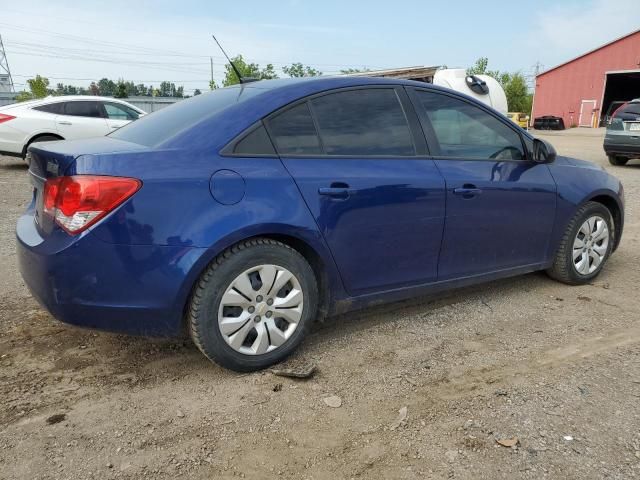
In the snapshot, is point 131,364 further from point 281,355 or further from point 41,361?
point 281,355

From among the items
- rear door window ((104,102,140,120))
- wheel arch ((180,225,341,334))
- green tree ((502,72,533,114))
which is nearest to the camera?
wheel arch ((180,225,341,334))

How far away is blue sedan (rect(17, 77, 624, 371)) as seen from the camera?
2.47 metres

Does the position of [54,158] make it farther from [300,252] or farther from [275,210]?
[300,252]

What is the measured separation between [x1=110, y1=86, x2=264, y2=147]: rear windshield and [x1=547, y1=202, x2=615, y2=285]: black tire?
264 centimetres

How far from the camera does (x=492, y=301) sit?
13.1 ft

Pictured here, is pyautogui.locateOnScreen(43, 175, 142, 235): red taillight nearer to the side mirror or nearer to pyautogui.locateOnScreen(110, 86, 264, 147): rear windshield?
pyautogui.locateOnScreen(110, 86, 264, 147): rear windshield

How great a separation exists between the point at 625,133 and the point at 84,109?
1181 centimetres

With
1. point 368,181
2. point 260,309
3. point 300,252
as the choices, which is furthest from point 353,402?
point 368,181

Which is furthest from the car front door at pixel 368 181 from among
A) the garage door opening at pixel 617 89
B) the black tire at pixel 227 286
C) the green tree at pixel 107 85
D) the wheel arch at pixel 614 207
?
the green tree at pixel 107 85

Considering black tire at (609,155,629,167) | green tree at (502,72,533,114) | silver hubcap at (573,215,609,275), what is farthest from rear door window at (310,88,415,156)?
green tree at (502,72,533,114)

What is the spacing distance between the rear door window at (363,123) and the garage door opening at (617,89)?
1523 inches

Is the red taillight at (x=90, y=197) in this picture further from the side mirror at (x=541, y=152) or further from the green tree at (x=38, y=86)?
the green tree at (x=38, y=86)

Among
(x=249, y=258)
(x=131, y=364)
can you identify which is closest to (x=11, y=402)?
(x=131, y=364)

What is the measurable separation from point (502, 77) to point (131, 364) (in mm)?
67821
